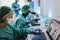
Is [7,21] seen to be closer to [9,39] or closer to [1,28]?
[1,28]

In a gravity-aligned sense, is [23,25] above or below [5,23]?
below

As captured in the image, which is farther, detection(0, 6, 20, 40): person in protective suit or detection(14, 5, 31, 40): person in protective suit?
detection(14, 5, 31, 40): person in protective suit

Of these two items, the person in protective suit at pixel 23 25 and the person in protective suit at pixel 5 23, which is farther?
the person in protective suit at pixel 23 25

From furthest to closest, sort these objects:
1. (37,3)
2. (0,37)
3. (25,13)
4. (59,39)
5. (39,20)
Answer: (37,3), (39,20), (25,13), (0,37), (59,39)

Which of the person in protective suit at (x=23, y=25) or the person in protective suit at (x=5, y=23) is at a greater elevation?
the person in protective suit at (x=5, y=23)

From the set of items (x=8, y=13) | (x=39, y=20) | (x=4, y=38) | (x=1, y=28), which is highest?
(x=8, y=13)

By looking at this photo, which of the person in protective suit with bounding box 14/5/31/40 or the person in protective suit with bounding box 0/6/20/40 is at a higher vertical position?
the person in protective suit with bounding box 0/6/20/40

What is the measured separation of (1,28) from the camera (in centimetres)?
121

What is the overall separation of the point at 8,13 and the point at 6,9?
0.05 m

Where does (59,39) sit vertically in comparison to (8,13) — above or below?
below

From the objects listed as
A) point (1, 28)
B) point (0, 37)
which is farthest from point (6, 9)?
point (0, 37)

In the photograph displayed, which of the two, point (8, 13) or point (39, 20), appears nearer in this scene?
point (8, 13)

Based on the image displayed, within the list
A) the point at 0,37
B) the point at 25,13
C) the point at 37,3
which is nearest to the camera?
the point at 0,37

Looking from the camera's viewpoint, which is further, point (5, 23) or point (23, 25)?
point (23, 25)
